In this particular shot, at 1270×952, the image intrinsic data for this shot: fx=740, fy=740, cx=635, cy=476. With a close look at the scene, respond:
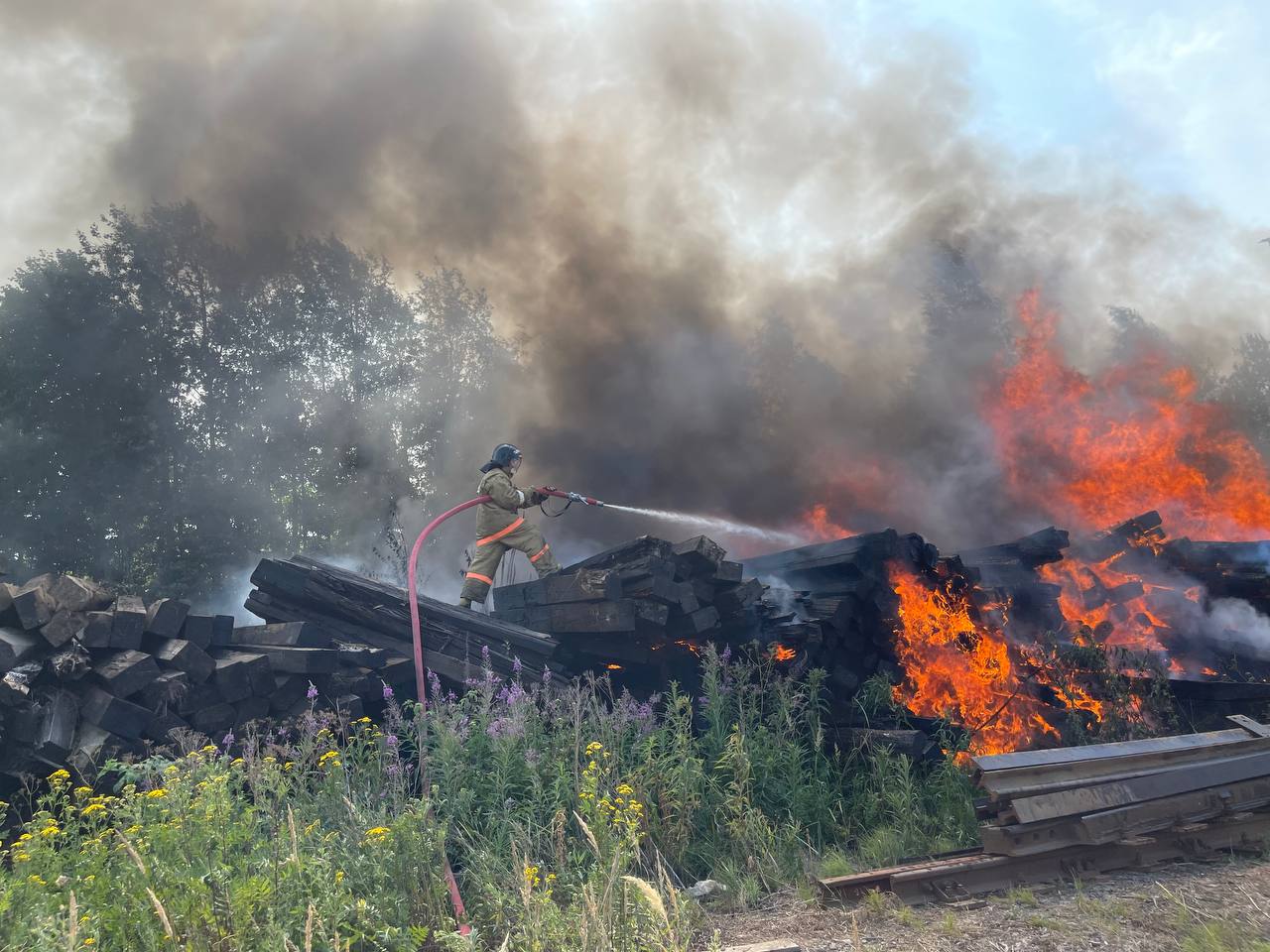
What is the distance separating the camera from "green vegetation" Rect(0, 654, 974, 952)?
2.75 metres

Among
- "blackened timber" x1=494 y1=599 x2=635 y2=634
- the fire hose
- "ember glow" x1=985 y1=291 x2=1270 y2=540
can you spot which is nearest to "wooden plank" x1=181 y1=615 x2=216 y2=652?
the fire hose

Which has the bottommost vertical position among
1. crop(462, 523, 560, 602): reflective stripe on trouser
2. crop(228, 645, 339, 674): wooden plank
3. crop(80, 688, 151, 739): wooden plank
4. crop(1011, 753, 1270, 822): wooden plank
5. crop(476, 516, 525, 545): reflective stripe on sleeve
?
Answer: crop(1011, 753, 1270, 822): wooden plank

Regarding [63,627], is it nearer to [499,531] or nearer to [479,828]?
[479,828]

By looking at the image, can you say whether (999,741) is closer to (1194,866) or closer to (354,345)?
(1194,866)

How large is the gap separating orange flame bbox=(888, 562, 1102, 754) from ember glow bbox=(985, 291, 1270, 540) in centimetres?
730

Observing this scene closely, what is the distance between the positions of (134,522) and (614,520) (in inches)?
478

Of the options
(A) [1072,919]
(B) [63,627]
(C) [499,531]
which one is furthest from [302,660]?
(A) [1072,919]

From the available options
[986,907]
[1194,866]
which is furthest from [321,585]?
[1194,866]

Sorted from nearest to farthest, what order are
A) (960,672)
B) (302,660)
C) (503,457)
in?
(302,660)
(960,672)
(503,457)

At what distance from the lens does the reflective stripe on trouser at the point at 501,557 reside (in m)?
8.73

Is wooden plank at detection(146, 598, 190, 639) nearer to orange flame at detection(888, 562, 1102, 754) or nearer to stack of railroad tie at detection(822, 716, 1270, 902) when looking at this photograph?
stack of railroad tie at detection(822, 716, 1270, 902)

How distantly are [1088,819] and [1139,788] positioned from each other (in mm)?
511

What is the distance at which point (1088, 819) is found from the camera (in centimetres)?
415

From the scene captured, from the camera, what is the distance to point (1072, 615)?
8.74 metres
